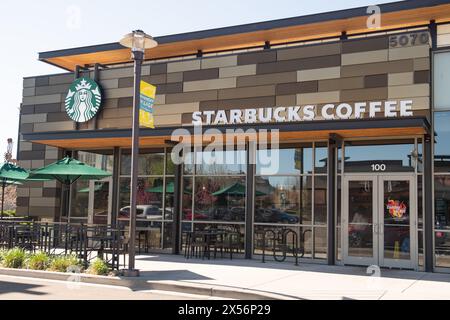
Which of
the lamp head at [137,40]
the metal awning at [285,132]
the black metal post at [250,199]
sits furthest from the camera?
the black metal post at [250,199]

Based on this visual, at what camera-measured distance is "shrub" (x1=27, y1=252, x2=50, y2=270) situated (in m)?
11.4

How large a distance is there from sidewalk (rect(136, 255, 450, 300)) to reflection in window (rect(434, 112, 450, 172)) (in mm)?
2643

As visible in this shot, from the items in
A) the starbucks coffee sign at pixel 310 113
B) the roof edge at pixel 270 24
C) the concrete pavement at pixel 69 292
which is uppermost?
the roof edge at pixel 270 24

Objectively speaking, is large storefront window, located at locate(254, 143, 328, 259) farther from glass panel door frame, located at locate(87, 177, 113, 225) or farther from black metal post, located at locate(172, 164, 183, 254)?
glass panel door frame, located at locate(87, 177, 113, 225)

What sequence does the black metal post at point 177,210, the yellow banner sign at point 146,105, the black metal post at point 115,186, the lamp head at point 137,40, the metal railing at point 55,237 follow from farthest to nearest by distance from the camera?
the black metal post at point 115,186
the black metal post at point 177,210
the metal railing at point 55,237
the yellow banner sign at point 146,105
the lamp head at point 137,40

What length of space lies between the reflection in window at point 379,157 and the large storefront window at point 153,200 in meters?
5.53

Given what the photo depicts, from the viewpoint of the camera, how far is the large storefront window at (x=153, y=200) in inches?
628

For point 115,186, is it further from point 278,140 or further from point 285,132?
point 285,132

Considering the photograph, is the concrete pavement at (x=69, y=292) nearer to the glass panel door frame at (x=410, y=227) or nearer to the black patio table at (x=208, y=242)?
the black patio table at (x=208, y=242)

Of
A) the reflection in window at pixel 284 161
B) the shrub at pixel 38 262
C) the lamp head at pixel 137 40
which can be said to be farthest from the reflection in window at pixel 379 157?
the shrub at pixel 38 262

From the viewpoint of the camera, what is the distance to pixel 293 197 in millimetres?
14219

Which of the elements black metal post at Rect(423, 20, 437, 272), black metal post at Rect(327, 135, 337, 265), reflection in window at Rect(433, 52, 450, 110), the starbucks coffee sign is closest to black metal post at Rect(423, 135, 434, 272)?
black metal post at Rect(423, 20, 437, 272)

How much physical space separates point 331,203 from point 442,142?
123 inches

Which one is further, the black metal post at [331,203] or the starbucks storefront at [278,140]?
the black metal post at [331,203]
